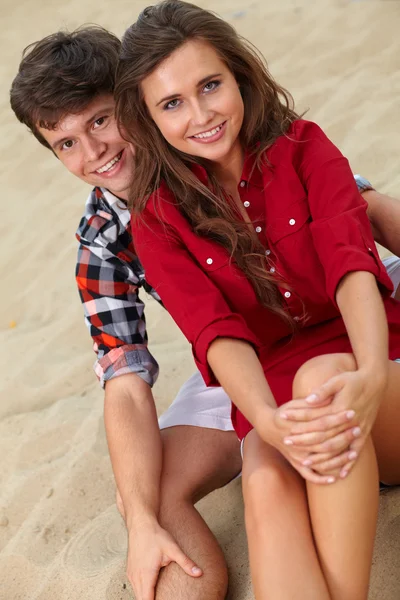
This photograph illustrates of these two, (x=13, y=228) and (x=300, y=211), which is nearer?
(x=300, y=211)

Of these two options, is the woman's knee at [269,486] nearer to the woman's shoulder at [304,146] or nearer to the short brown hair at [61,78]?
the woman's shoulder at [304,146]

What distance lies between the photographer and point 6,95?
5.86m

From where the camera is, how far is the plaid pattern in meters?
2.53

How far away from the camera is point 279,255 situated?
2195 mm

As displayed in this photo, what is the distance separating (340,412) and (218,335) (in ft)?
1.27

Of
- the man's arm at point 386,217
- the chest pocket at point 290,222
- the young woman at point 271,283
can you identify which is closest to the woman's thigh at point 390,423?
the young woman at point 271,283

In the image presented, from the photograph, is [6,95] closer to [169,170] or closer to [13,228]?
[13,228]

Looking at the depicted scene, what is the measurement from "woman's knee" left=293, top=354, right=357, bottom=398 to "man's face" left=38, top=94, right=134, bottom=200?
936 mm

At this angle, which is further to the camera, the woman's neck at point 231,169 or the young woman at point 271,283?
the woman's neck at point 231,169

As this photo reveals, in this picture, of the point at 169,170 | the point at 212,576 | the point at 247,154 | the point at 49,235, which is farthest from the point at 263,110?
the point at 49,235

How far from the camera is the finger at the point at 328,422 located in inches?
67.3

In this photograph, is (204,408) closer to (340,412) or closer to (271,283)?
(271,283)

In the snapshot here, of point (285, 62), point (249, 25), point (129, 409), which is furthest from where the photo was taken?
point (249, 25)

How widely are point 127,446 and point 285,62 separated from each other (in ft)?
10.8
